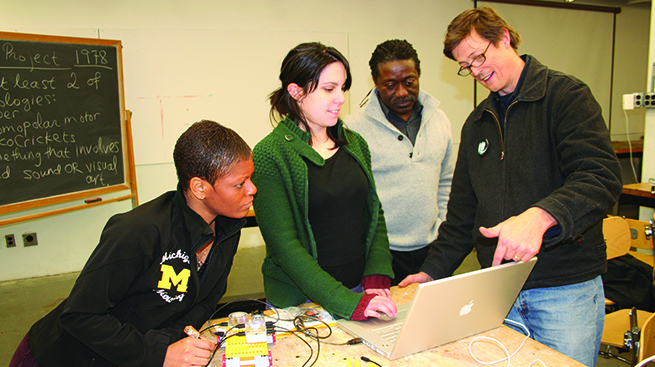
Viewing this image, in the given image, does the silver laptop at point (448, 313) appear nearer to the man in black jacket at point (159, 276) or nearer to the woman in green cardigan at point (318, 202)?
the woman in green cardigan at point (318, 202)

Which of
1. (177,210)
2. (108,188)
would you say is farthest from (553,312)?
(108,188)

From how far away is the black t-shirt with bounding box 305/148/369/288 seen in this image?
4.50ft

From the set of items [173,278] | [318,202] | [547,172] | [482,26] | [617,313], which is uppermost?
[482,26]

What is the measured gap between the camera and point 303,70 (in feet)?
4.50

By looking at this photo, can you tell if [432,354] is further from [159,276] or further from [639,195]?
[639,195]

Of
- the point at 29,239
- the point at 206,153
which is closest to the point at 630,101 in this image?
the point at 206,153

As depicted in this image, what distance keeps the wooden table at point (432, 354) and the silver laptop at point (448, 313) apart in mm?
19

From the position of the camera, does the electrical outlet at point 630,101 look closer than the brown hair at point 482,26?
No

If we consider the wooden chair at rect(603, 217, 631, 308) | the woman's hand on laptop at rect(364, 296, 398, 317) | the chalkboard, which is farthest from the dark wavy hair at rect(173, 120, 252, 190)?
the chalkboard

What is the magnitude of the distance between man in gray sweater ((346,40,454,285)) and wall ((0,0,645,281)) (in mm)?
2325

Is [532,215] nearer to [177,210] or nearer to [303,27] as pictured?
[177,210]

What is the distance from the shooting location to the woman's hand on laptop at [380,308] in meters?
1.18

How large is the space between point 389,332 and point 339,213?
41 centimetres

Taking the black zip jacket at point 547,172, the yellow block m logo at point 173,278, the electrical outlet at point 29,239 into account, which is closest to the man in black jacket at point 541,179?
the black zip jacket at point 547,172
